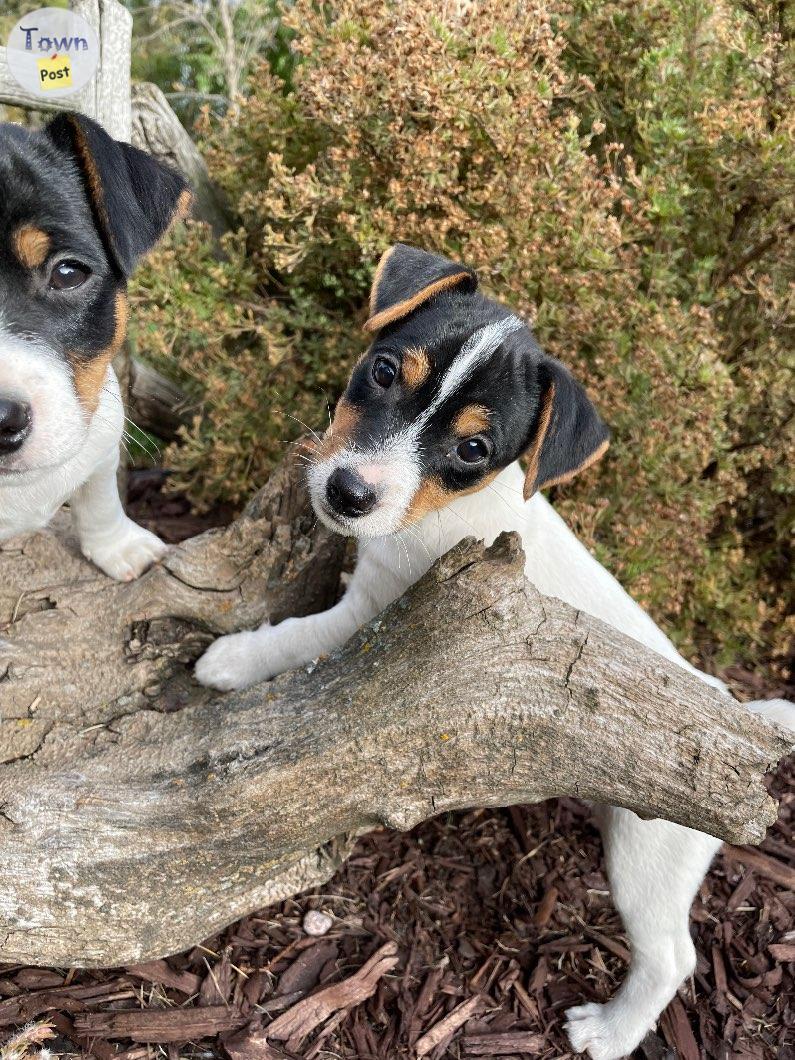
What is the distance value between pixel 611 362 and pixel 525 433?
4.88 ft

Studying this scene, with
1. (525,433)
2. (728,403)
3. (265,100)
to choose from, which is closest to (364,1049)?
(525,433)

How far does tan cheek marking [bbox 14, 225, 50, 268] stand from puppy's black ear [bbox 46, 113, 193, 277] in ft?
0.82

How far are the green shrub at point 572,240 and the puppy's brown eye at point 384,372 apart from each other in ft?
4.32

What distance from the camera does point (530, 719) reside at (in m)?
2.68

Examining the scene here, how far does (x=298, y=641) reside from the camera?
3523 millimetres

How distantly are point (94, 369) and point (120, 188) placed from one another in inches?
24.8

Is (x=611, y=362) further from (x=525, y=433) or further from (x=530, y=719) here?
(x=530, y=719)

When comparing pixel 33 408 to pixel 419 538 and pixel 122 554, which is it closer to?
pixel 122 554

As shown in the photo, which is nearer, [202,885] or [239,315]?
[202,885]

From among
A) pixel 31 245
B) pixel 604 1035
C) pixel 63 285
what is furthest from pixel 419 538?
pixel 604 1035

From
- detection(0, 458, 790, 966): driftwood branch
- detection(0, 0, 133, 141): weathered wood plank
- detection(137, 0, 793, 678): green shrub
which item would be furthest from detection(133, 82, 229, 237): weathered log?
detection(0, 458, 790, 966): driftwood branch

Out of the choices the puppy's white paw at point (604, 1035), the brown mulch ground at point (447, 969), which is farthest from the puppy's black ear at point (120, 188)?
the puppy's white paw at point (604, 1035)

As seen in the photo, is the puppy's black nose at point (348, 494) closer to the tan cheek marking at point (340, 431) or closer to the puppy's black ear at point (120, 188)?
the tan cheek marking at point (340, 431)

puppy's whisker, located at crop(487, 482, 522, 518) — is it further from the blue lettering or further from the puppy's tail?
the blue lettering
